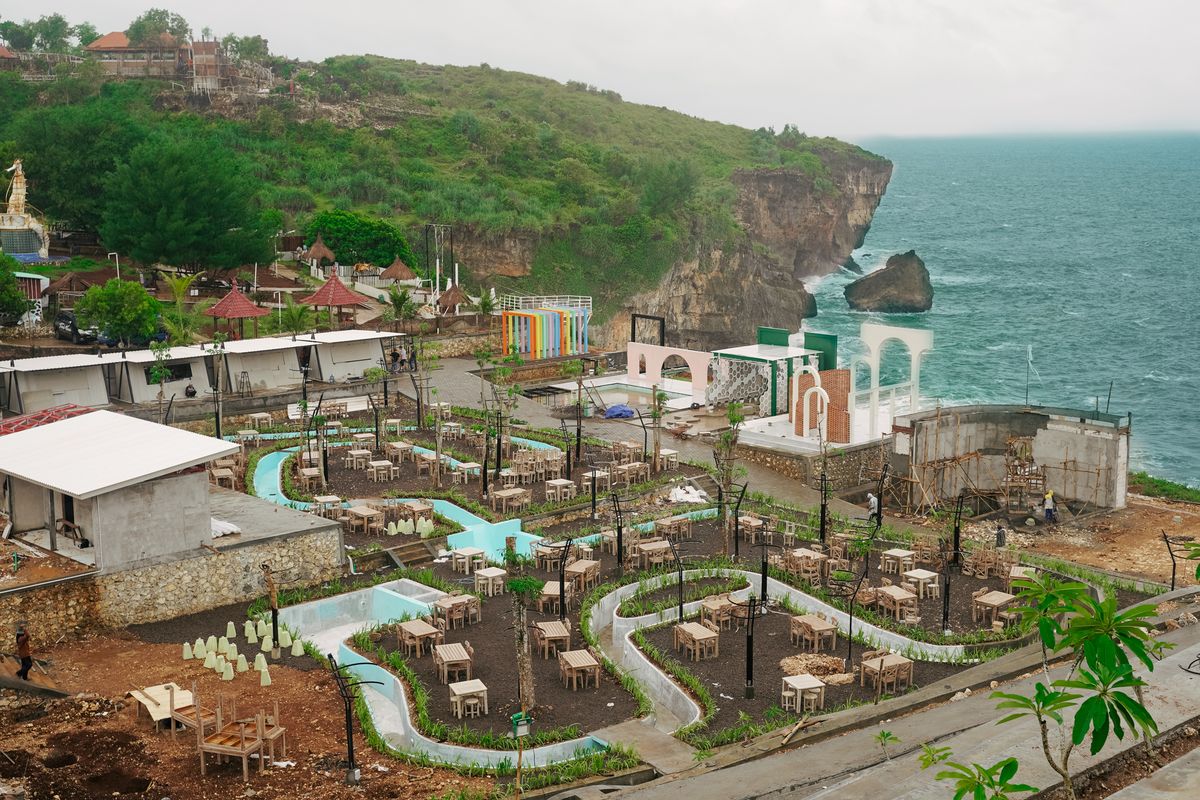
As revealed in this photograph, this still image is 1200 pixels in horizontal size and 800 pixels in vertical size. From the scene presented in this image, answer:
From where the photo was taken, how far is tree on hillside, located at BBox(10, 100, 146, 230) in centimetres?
5325

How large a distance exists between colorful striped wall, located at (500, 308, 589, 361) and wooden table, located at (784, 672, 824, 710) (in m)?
28.1

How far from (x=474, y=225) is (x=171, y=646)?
5062cm

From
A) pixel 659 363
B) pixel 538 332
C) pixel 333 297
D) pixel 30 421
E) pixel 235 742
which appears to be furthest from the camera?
pixel 538 332

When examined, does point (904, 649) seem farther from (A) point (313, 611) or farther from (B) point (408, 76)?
(B) point (408, 76)

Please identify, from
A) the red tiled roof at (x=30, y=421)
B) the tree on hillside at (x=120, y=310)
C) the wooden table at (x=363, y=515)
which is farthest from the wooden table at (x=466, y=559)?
the tree on hillside at (x=120, y=310)

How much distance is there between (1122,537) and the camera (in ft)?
96.7

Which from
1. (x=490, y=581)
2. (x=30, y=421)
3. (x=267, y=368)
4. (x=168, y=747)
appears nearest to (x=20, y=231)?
(x=267, y=368)

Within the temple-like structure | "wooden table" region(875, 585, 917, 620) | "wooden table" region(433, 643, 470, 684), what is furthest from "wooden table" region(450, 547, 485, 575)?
the temple-like structure

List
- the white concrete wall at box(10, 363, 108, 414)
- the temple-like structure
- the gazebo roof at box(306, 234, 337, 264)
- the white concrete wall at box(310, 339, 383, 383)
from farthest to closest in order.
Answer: the gazebo roof at box(306, 234, 337, 264) < the temple-like structure < the white concrete wall at box(310, 339, 383, 383) < the white concrete wall at box(10, 363, 108, 414)

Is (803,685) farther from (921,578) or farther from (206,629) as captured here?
(206,629)

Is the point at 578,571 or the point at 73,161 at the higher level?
the point at 73,161

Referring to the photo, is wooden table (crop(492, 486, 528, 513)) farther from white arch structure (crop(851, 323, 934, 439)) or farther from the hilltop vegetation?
the hilltop vegetation

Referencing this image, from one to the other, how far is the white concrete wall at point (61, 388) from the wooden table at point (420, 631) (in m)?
18.3

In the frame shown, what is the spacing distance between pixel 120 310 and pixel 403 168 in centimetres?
4427
